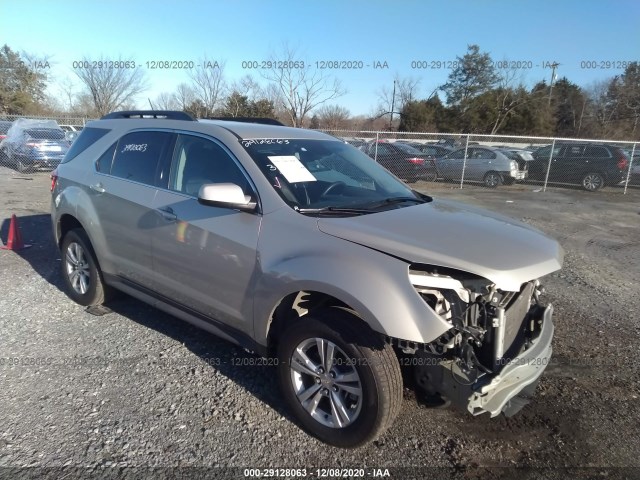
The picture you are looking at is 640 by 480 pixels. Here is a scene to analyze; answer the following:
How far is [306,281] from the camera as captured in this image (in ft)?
8.48

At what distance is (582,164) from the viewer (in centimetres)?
1666

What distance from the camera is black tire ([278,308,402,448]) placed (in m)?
2.44

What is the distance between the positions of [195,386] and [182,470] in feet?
2.71

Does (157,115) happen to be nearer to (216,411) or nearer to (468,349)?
(216,411)

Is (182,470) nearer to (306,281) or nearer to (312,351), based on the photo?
(312,351)

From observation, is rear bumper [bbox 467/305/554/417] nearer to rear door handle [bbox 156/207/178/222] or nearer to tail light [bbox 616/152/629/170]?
rear door handle [bbox 156/207/178/222]

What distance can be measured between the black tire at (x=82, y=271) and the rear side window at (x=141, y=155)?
33.9 inches

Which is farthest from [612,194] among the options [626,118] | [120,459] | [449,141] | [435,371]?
[626,118]

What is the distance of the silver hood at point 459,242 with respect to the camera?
236 centimetres

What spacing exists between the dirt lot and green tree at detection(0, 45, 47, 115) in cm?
4529

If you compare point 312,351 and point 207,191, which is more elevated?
point 207,191

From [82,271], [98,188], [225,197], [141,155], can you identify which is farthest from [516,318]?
[82,271]

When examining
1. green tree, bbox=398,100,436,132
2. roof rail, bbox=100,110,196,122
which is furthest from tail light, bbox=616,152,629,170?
green tree, bbox=398,100,436,132

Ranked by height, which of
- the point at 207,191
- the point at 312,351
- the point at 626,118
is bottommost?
the point at 312,351
